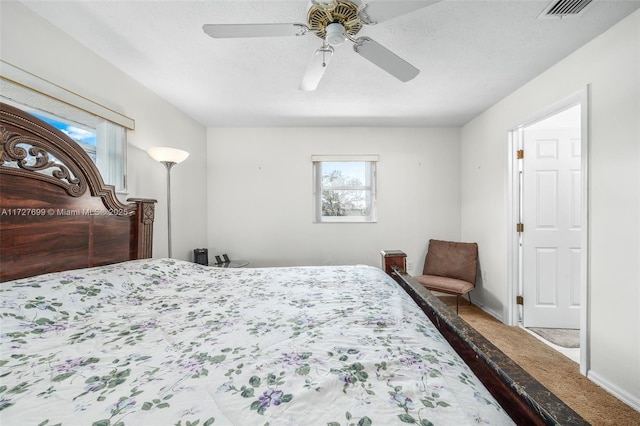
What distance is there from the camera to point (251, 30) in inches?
48.6

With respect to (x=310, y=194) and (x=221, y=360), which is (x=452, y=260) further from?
(x=221, y=360)

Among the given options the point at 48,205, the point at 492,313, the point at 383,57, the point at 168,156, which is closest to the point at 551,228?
the point at 492,313

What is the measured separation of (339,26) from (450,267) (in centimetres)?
300

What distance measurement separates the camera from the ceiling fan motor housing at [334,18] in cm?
119

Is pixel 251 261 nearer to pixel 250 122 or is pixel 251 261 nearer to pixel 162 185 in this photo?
pixel 162 185

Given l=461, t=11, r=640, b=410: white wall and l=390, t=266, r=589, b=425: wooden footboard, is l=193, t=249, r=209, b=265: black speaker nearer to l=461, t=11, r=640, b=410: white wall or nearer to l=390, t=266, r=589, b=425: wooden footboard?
l=390, t=266, r=589, b=425: wooden footboard

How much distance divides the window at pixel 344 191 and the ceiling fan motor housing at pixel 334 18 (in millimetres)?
2292

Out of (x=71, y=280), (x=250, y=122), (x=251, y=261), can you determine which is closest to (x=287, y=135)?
(x=250, y=122)

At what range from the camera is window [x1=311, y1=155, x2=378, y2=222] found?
364cm

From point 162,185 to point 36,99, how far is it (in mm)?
1139

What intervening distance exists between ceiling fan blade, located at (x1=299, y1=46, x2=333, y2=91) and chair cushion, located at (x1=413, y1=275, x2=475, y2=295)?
2374 mm

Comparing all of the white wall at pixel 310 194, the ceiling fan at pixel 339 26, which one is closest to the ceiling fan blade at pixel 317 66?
the ceiling fan at pixel 339 26

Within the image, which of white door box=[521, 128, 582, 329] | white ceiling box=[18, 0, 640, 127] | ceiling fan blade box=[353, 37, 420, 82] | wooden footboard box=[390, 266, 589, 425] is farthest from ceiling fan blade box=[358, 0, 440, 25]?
white door box=[521, 128, 582, 329]

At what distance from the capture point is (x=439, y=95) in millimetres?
2555
